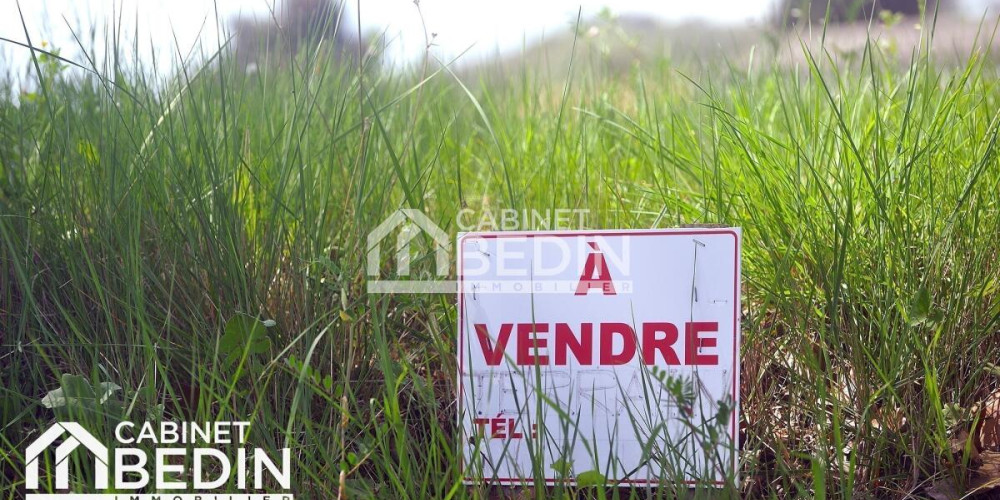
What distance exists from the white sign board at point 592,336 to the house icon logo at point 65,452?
64 cm

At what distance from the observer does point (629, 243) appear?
1.49 metres

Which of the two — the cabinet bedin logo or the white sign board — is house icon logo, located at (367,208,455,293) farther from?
the cabinet bedin logo

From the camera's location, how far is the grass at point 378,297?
1451mm

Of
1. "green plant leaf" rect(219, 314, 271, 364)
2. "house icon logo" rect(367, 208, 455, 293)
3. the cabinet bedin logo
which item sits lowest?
the cabinet bedin logo

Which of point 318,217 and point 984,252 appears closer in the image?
point 984,252

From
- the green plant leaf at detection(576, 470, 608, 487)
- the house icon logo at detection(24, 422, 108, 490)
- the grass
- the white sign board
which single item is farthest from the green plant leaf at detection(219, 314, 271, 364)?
the green plant leaf at detection(576, 470, 608, 487)

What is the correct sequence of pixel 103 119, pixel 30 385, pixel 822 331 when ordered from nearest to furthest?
pixel 822 331
pixel 30 385
pixel 103 119

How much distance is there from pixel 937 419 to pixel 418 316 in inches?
41.3

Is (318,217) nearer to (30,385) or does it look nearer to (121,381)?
(121,381)

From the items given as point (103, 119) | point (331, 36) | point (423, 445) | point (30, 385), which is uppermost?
point (331, 36)

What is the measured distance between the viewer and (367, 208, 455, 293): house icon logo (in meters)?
1.73

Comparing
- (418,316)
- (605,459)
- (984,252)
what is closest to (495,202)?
(418,316)

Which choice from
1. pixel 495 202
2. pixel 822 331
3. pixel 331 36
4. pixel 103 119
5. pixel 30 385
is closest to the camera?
pixel 822 331

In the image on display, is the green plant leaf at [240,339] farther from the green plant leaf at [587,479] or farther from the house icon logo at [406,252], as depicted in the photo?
the green plant leaf at [587,479]
